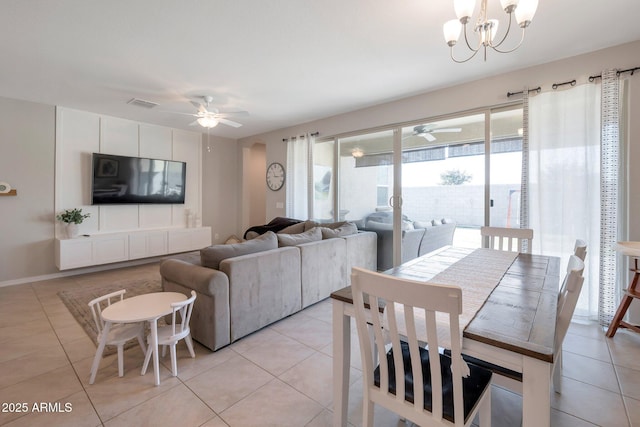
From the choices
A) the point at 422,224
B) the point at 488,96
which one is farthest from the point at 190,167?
the point at 488,96

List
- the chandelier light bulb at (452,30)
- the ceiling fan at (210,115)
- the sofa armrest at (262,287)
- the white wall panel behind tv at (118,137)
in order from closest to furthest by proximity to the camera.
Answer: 1. the chandelier light bulb at (452,30)
2. the sofa armrest at (262,287)
3. the ceiling fan at (210,115)
4. the white wall panel behind tv at (118,137)

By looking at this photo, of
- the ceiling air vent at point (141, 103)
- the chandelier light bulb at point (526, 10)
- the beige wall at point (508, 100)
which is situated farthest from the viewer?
the ceiling air vent at point (141, 103)

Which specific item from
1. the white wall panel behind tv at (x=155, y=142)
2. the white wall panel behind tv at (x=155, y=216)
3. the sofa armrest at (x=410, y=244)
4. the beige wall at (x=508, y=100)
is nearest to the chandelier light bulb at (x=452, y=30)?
the beige wall at (x=508, y=100)

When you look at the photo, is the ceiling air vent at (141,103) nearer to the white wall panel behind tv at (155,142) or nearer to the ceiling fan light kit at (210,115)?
the ceiling fan light kit at (210,115)

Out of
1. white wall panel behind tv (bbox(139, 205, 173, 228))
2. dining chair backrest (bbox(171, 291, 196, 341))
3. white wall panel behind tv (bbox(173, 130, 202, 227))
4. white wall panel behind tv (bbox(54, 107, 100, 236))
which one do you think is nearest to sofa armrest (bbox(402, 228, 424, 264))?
dining chair backrest (bbox(171, 291, 196, 341))

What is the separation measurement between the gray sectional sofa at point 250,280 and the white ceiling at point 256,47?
1831 mm

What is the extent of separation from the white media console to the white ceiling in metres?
2.07

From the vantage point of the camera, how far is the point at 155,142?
204 inches

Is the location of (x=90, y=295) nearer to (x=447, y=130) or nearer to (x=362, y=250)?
(x=362, y=250)

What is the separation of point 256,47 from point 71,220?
12.8 feet

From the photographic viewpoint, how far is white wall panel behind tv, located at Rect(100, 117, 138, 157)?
4600 millimetres

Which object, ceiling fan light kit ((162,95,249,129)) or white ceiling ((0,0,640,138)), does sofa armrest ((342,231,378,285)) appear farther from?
ceiling fan light kit ((162,95,249,129))

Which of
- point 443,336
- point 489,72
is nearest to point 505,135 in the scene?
point 489,72

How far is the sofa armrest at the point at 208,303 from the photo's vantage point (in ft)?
7.09
